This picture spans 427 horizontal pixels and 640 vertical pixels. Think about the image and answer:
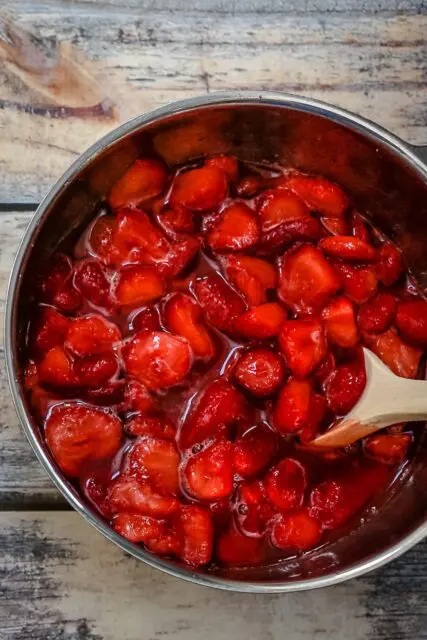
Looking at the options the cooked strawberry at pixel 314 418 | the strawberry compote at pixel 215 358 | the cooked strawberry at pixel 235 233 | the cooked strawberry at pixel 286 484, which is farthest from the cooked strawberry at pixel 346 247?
the cooked strawberry at pixel 286 484

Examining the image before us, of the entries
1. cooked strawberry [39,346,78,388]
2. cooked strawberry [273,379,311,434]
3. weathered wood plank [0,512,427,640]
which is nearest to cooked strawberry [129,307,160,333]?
cooked strawberry [39,346,78,388]

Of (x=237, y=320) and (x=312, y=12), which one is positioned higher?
(x=312, y=12)

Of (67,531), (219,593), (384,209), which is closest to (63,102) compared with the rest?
(384,209)

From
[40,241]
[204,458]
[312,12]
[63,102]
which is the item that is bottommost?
[204,458]

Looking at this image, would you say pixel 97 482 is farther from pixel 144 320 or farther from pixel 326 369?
pixel 326 369

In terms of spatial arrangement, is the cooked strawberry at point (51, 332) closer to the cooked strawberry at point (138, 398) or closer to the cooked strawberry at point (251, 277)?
the cooked strawberry at point (138, 398)

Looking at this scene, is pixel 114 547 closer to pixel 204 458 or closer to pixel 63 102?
pixel 204 458

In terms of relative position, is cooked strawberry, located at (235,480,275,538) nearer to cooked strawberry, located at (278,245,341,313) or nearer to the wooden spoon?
the wooden spoon
